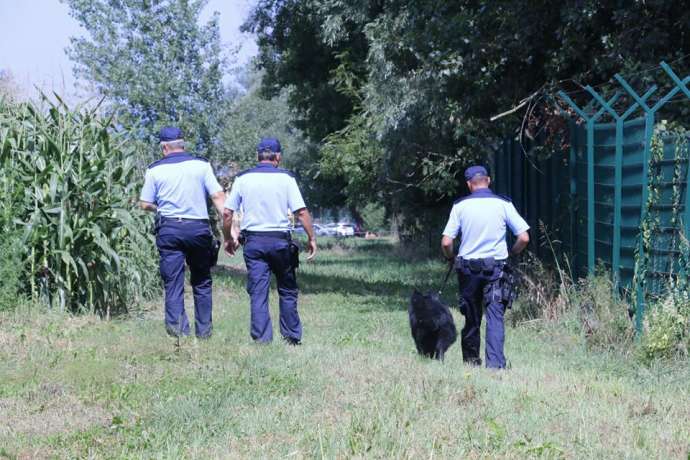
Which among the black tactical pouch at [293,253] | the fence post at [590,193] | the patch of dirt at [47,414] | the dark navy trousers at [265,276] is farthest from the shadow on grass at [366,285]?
the patch of dirt at [47,414]

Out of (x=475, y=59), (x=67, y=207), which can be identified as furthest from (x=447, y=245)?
(x=475, y=59)

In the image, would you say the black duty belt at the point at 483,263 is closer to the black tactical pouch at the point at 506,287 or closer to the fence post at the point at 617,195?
the black tactical pouch at the point at 506,287

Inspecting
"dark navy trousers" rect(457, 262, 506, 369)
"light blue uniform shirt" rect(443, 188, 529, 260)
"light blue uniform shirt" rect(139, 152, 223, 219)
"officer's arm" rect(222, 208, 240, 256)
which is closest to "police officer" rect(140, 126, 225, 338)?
"light blue uniform shirt" rect(139, 152, 223, 219)

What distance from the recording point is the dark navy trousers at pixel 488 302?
26.2 feet

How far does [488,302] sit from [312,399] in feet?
7.74

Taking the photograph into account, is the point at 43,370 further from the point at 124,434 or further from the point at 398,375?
the point at 398,375

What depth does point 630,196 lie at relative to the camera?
9.23 metres

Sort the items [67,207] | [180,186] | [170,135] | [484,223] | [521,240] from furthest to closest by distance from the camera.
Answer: [67,207] → [170,135] → [180,186] → [521,240] → [484,223]

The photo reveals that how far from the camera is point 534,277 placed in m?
12.0

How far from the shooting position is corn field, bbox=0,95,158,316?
1018 centimetres

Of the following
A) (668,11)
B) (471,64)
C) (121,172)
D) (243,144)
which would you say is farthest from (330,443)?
(243,144)

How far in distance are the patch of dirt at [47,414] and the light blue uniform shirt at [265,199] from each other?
250 centimetres

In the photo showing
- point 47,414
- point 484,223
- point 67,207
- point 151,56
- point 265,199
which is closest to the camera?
point 47,414

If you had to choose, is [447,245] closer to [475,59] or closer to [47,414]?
[47,414]
